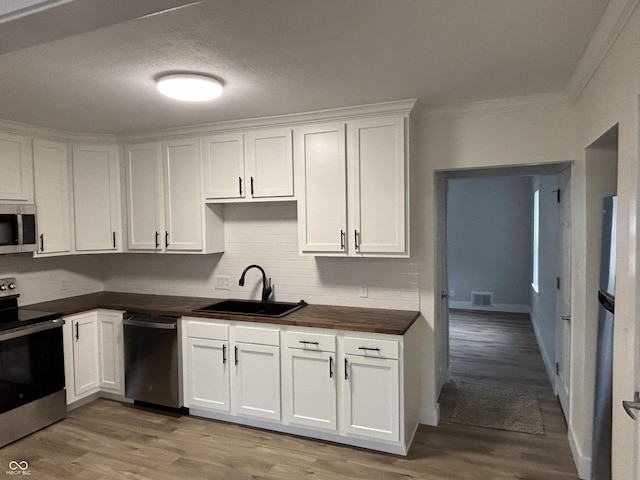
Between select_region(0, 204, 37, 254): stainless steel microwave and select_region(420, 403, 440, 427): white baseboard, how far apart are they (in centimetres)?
352

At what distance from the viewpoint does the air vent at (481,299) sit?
7551 mm

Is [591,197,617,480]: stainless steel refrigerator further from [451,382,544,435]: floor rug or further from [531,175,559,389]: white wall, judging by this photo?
[531,175,559,389]: white wall

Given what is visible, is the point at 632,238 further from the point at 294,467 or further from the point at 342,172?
the point at 294,467

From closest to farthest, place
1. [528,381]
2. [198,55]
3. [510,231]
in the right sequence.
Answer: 1. [198,55]
2. [528,381]
3. [510,231]

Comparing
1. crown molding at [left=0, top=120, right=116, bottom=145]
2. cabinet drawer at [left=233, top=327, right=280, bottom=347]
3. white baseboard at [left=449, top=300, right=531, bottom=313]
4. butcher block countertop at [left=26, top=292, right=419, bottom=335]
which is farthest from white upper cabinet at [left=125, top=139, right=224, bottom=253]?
white baseboard at [left=449, top=300, right=531, bottom=313]

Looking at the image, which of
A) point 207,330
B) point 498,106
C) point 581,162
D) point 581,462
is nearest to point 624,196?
point 581,162

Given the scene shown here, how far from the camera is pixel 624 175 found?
1.73 metres

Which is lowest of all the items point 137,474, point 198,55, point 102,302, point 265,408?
point 137,474

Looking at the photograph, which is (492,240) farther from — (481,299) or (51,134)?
(51,134)

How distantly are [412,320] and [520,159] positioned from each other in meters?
1.40

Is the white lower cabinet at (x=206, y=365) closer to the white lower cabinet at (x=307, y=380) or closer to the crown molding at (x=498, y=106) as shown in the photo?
the white lower cabinet at (x=307, y=380)

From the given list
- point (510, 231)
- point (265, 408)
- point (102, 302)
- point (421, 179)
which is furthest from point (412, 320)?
point (510, 231)

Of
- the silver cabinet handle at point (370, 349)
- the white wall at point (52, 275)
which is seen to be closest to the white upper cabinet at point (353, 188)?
the silver cabinet handle at point (370, 349)

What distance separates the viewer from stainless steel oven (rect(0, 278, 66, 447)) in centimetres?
308
